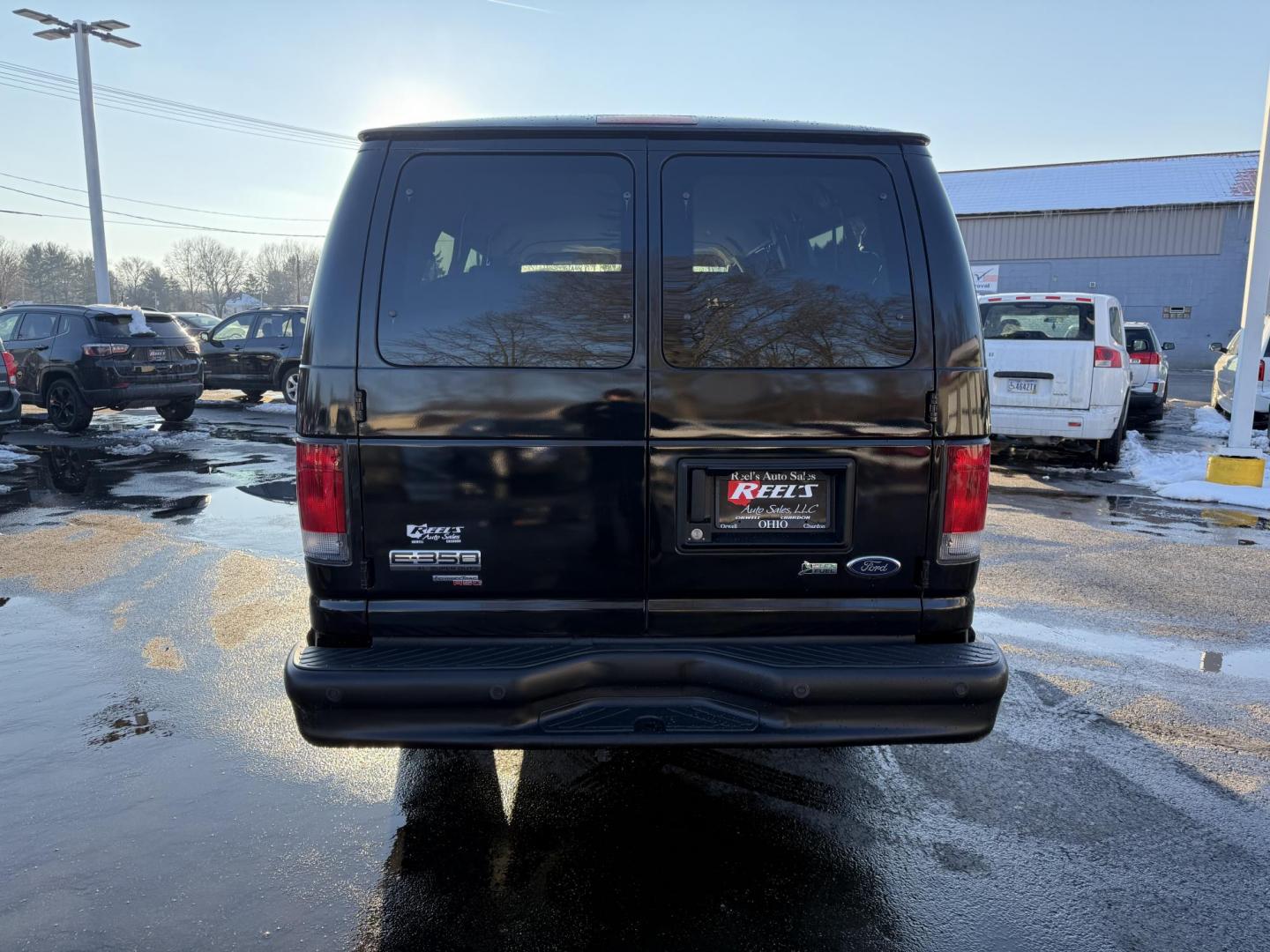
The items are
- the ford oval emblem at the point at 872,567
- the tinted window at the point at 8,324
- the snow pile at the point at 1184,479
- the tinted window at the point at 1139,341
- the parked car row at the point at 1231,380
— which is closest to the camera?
the ford oval emblem at the point at 872,567

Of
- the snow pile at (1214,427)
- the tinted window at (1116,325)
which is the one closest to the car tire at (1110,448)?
the tinted window at (1116,325)

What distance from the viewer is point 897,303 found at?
9.45ft

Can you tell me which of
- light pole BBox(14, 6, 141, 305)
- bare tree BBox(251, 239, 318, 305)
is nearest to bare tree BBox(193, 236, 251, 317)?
bare tree BBox(251, 239, 318, 305)

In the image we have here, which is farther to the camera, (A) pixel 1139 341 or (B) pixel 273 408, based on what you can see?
(B) pixel 273 408

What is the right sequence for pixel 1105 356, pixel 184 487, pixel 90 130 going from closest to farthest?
pixel 184 487
pixel 1105 356
pixel 90 130

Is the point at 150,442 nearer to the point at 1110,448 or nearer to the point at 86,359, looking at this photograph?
the point at 86,359

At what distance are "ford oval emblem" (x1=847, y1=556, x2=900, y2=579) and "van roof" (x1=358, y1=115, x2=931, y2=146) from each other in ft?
4.55

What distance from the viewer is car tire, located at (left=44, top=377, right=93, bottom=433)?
13.4 m

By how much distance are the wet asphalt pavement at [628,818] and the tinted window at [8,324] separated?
10.6 m

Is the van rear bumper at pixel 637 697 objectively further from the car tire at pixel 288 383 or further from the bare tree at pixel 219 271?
the bare tree at pixel 219 271

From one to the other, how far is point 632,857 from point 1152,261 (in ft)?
151

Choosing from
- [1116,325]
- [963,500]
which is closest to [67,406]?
[963,500]

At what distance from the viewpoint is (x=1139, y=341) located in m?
16.8

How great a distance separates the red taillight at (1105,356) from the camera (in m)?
10.2
